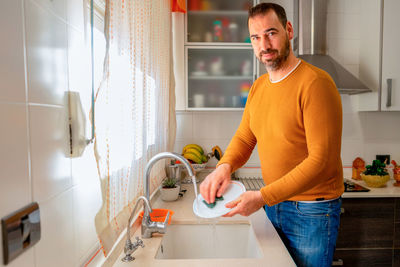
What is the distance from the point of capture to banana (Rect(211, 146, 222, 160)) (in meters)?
2.42

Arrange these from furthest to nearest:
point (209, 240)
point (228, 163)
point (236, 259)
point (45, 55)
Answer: point (209, 240), point (228, 163), point (236, 259), point (45, 55)

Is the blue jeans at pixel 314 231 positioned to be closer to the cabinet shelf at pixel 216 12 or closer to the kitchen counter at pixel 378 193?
the kitchen counter at pixel 378 193

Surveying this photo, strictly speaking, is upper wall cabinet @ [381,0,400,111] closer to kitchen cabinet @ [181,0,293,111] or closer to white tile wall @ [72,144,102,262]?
kitchen cabinet @ [181,0,293,111]

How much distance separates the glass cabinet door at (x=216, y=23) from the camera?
7.11ft

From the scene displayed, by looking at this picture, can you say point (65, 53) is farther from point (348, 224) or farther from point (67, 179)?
point (348, 224)

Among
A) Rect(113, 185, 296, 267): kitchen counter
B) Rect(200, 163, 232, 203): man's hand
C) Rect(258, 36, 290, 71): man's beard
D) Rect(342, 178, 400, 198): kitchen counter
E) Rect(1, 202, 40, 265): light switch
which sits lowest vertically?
Rect(342, 178, 400, 198): kitchen counter

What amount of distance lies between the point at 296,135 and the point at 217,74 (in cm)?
118

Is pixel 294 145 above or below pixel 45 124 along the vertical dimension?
below

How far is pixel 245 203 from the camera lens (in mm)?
955

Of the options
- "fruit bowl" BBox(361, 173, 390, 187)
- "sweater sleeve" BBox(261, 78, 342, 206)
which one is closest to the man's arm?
"sweater sleeve" BBox(261, 78, 342, 206)

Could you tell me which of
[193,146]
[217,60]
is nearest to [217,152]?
[193,146]

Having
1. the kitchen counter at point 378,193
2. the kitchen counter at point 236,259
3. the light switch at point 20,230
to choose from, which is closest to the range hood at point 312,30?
the kitchen counter at point 378,193

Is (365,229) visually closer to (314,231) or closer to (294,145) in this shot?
(314,231)

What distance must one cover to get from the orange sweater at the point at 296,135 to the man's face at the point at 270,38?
0.32 ft
